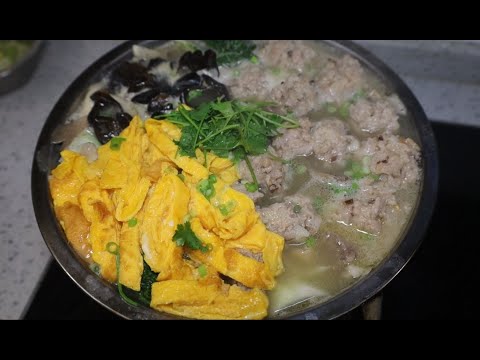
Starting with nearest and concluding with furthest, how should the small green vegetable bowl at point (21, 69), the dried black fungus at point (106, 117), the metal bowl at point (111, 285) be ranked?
the metal bowl at point (111, 285), the dried black fungus at point (106, 117), the small green vegetable bowl at point (21, 69)

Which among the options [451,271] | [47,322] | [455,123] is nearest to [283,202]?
[451,271]

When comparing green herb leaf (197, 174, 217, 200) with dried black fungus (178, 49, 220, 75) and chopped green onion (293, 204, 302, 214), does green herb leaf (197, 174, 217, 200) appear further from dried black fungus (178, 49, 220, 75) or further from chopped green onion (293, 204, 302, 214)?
dried black fungus (178, 49, 220, 75)

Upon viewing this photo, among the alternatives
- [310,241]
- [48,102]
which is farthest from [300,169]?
[48,102]

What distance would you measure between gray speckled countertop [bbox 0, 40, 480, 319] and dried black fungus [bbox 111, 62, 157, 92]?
1.31 m

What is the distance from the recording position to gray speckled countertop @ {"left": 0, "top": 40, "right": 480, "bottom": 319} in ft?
11.8

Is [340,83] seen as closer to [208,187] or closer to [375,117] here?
[375,117]

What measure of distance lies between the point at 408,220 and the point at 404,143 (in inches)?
18.3

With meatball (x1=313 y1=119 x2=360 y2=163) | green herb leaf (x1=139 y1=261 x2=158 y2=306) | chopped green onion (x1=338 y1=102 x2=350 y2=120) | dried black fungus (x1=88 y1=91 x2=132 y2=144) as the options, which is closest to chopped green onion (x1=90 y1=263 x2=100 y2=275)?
green herb leaf (x1=139 y1=261 x2=158 y2=306)

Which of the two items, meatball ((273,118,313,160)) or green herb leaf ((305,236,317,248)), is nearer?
green herb leaf ((305,236,317,248))

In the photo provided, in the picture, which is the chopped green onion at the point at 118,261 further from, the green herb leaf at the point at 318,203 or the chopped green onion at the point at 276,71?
the chopped green onion at the point at 276,71

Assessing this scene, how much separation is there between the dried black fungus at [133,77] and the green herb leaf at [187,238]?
1122 millimetres

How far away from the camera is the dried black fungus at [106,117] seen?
Answer: 9.51 feet

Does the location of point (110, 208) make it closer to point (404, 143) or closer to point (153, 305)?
A: point (153, 305)

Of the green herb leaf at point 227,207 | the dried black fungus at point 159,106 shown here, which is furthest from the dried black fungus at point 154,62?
the green herb leaf at point 227,207
